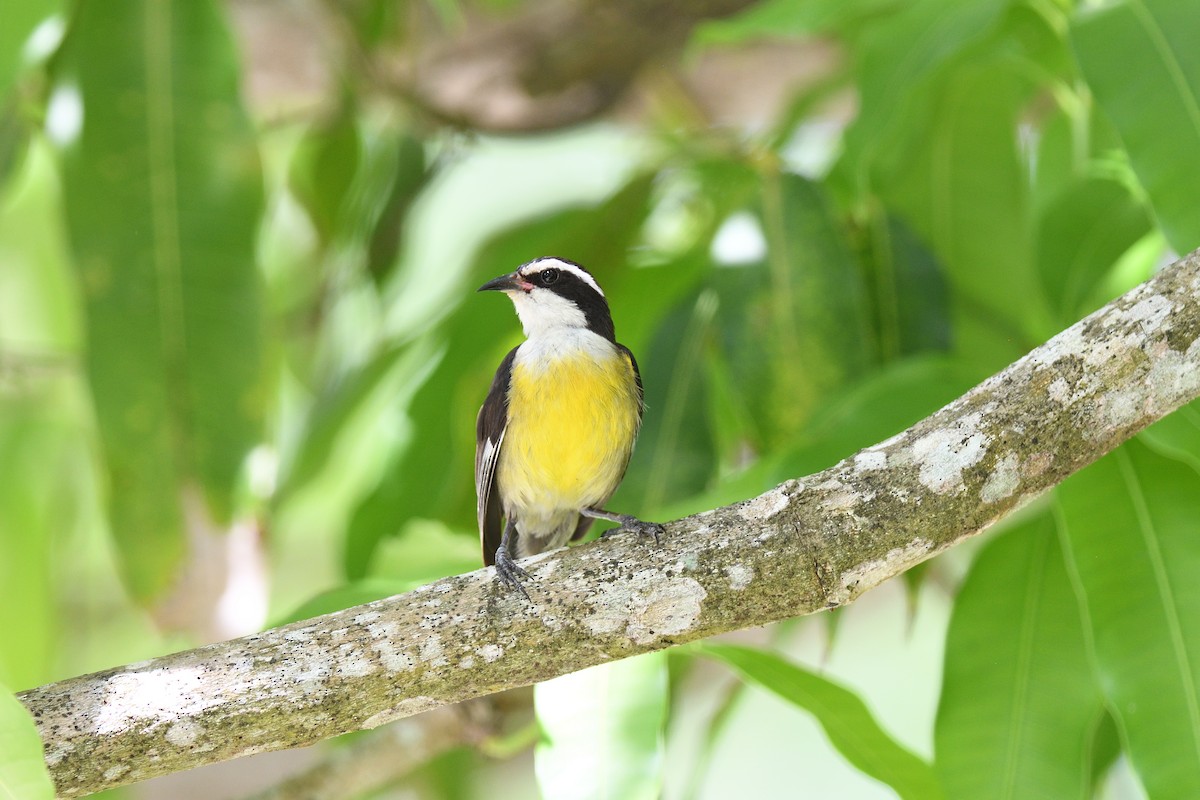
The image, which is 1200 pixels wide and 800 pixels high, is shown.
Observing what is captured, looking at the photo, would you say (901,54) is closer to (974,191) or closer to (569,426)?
(974,191)

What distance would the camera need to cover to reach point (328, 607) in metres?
2.10

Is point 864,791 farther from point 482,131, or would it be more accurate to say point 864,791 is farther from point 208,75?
point 208,75

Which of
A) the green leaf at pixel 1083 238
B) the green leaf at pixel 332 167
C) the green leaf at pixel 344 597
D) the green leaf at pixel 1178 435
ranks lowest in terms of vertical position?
the green leaf at pixel 1178 435

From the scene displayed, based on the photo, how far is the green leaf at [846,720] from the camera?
2021mm

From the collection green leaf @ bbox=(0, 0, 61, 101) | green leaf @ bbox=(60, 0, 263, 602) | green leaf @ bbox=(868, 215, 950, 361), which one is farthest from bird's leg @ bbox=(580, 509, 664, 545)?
green leaf @ bbox=(0, 0, 61, 101)

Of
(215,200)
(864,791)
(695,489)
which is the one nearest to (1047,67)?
(695,489)

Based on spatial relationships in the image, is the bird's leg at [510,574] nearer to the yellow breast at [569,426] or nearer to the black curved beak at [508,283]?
the yellow breast at [569,426]

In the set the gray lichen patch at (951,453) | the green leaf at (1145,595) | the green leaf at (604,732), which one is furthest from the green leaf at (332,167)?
the gray lichen patch at (951,453)

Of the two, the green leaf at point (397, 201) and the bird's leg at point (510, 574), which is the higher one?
the green leaf at point (397, 201)

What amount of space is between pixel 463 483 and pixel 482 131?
4.71ft

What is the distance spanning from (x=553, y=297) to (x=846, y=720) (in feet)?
3.15

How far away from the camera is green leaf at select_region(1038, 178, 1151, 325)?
2.46 m

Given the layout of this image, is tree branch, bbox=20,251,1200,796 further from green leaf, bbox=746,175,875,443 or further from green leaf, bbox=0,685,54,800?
green leaf, bbox=746,175,875,443

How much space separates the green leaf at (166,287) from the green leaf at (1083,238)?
5.97ft
